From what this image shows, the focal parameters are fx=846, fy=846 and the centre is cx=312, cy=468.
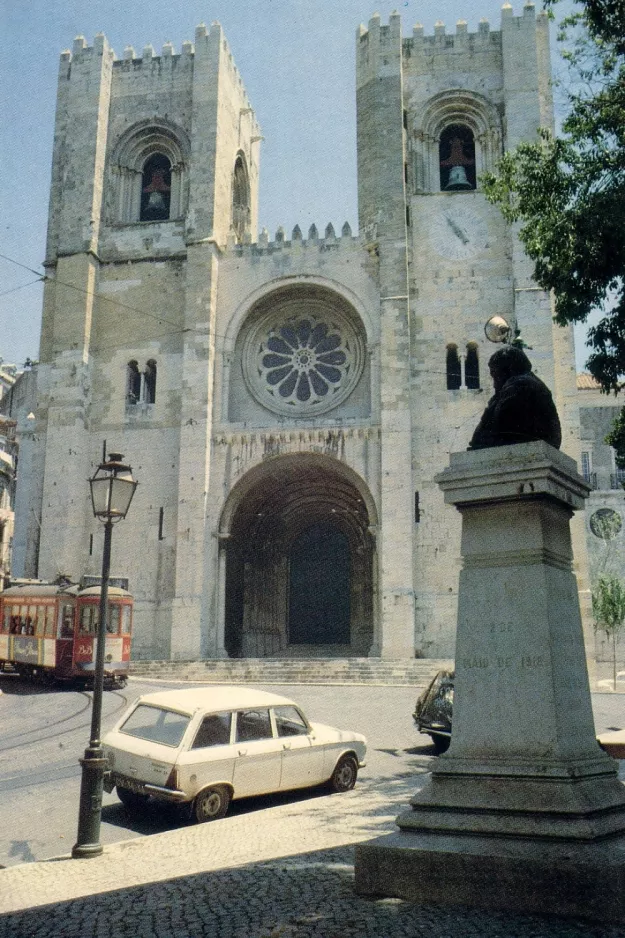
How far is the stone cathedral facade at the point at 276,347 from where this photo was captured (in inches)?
972

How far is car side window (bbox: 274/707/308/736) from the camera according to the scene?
901 cm

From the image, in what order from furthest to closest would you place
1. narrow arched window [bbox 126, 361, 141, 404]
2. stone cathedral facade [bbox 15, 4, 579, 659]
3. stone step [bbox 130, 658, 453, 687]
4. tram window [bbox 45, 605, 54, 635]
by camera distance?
narrow arched window [bbox 126, 361, 141, 404], stone cathedral facade [bbox 15, 4, 579, 659], stone step [bbox 130, 658, 453, 687], tram window [bbox 45, 605, 54, 635]

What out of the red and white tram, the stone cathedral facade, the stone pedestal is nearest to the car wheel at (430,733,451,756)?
the stone pedestal

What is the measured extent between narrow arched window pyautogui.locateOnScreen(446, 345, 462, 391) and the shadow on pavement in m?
21.2

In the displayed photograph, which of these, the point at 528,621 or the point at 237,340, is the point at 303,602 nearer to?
the point at 237,340

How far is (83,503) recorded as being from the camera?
2642 centimetres

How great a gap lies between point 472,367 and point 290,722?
1818 centimetres

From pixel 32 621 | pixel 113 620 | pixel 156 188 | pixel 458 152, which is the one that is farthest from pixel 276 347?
pixel 32 621

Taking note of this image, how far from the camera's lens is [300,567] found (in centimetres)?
2967

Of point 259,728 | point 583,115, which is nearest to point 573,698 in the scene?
point 259,728

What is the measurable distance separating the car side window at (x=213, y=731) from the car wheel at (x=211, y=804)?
423 mm

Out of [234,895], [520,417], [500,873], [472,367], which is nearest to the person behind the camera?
[500,873]

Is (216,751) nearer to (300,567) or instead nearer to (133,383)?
(133,383)

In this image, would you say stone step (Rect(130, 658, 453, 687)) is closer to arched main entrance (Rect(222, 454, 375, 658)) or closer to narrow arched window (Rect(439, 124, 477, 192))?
arched main entrance (Rect(222, 454, 375, 658))
